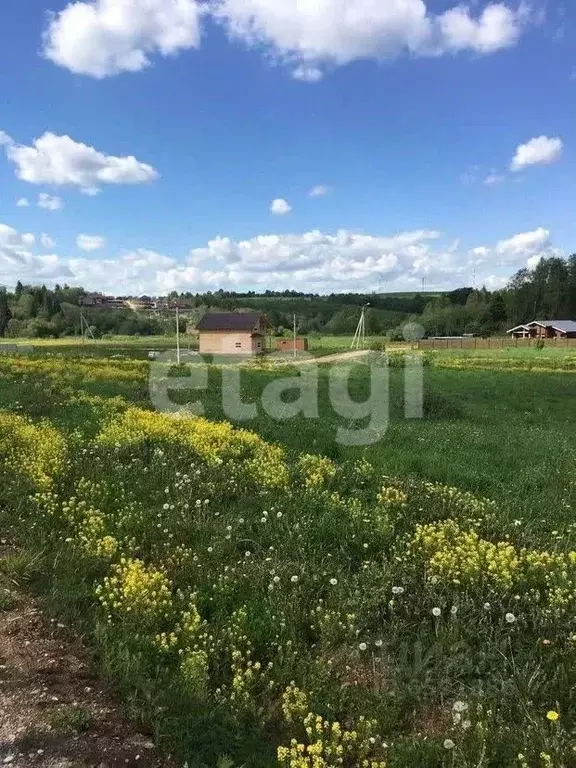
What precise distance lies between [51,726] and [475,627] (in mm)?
3415

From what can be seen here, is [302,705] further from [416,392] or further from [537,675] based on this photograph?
[416,392]

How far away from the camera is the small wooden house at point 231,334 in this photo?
77.9m

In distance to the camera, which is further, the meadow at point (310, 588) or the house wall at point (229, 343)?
the house wall at point (229, 343)

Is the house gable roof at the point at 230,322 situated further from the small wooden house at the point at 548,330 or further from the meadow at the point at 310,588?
the meadow at the point at 310,588

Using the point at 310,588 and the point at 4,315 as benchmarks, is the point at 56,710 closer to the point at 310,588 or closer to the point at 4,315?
the point at 310,588

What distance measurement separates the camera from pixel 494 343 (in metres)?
84.2

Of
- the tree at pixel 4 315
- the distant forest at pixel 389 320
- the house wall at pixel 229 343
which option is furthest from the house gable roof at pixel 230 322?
the tree at pixel 4 315

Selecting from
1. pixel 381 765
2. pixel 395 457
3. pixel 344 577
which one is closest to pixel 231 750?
pixel 381 765

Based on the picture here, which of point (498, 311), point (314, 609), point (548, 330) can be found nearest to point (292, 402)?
point (314, 609)

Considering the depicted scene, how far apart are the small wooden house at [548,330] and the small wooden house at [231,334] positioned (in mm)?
49258

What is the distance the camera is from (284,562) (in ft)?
20.9

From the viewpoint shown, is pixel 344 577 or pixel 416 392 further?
pixel 416 392

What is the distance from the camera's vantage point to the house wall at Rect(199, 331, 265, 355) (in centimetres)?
7775

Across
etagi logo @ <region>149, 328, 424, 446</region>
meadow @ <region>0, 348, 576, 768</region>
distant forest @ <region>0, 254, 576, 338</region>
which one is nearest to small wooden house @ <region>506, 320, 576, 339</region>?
distant forest @ <region>0, 254, 576, 338</region>
